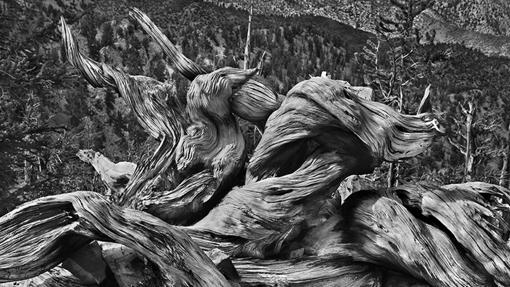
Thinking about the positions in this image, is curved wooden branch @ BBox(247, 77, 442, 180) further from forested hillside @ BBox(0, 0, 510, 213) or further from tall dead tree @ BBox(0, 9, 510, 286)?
forested hillside @ BBox(0, 0, 510, 213)

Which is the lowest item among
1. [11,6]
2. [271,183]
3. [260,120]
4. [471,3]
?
[271,183]

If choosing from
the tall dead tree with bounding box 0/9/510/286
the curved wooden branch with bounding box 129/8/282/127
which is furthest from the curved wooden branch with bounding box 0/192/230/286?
the curved wooden branch with bounding box 129/8/282/127

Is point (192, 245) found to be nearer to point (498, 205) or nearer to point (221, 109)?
point (221, 109)

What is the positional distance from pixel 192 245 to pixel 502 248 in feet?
9.06

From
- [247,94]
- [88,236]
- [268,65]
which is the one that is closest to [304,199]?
[247,94]

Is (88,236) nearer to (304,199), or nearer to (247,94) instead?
(304,199)

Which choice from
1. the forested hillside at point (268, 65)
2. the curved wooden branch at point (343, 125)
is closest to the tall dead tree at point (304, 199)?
the curved wooden branch at point (343, 125)

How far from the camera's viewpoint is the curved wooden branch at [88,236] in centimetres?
471

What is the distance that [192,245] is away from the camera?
4902 mm

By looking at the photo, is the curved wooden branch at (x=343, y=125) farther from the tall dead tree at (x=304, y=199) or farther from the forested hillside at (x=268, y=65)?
the forested hillside at (x=268, y=65)

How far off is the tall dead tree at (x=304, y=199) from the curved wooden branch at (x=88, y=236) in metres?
0.06

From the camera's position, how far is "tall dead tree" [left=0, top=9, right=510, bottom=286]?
5.43 metres

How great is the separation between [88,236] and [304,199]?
1.94m

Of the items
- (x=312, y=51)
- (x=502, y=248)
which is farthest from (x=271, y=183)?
(x=312, y=51)
